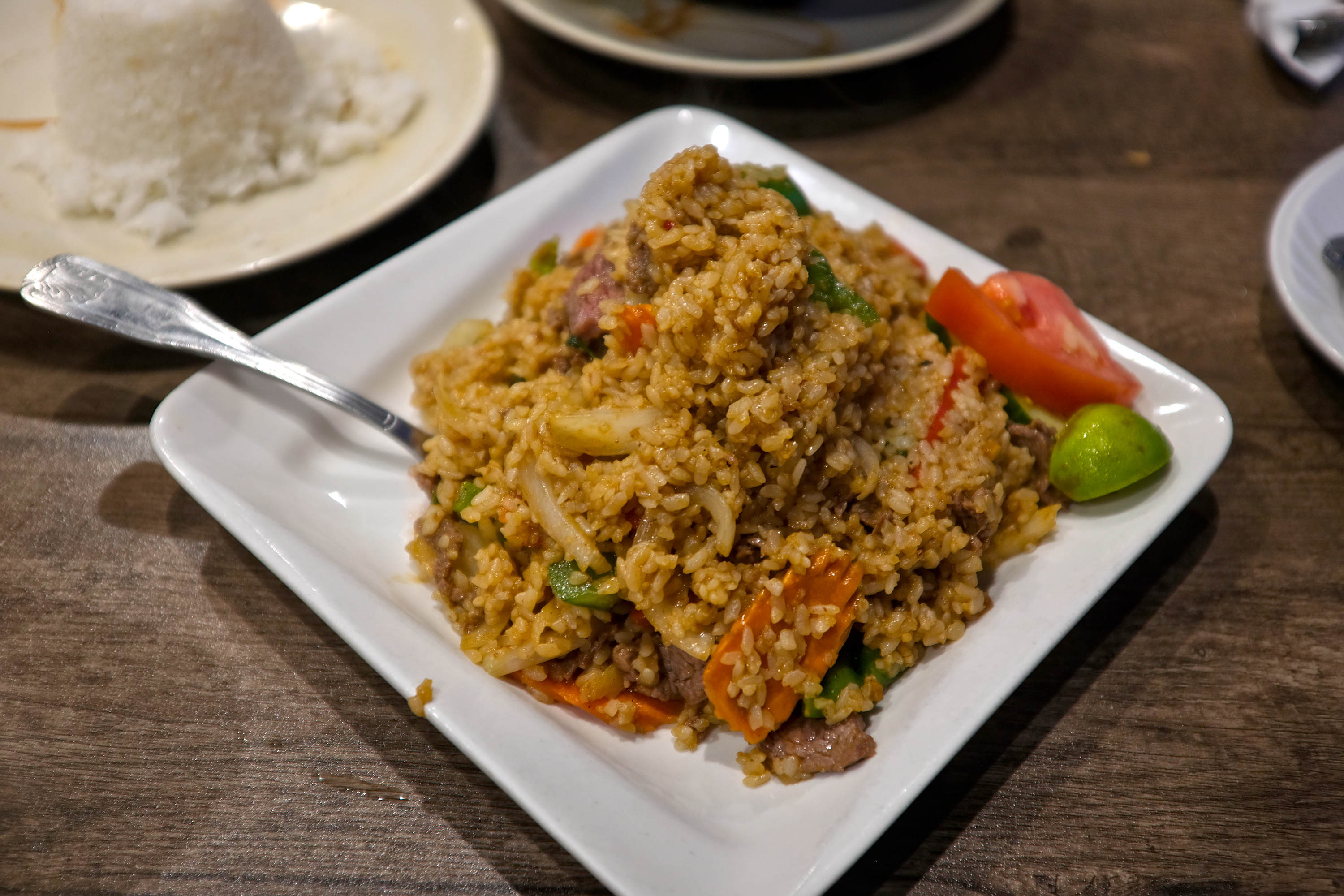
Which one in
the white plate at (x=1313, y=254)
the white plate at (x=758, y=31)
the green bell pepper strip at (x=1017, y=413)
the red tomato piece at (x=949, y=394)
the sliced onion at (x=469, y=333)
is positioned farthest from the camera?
the white plate at (x=758, y=31)

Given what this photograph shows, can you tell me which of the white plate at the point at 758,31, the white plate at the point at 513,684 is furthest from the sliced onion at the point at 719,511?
the white plate at the point at 758,31

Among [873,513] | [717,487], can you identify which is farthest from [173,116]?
[873,513]

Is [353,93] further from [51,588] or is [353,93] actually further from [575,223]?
[51,588]

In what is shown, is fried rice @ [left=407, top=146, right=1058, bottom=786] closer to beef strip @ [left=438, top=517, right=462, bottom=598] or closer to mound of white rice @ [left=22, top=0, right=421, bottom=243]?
beef strip @ [left=438, top=517, right=462, bottom=598]

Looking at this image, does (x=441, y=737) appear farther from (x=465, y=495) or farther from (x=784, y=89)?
(x=784, y=89)

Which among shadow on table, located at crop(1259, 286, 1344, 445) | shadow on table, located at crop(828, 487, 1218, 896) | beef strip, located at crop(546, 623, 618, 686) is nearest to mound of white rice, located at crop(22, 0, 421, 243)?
beef strip, located at crop(546, 623, 618, 686)

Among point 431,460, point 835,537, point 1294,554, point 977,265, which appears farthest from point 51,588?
point 1294,554

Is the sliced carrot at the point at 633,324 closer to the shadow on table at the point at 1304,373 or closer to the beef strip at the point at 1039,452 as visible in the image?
the beef strip at the point at 1039,452
